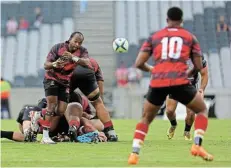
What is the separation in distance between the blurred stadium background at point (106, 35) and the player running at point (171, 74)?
73.5 feet

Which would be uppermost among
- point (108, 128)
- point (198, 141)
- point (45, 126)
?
point (198, 141)

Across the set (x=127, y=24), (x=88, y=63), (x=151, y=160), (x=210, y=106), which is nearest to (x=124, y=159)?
(x=151, y=160)

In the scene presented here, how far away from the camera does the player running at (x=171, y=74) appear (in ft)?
27.9

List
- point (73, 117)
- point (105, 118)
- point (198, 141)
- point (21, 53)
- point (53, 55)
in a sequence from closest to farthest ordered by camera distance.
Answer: point (198, 141)
point (53, 55)
point (73, 117)
point (105, 118)
point (21, 53)

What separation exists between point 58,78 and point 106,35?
976 inches

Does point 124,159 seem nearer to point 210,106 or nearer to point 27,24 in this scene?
point 210,106

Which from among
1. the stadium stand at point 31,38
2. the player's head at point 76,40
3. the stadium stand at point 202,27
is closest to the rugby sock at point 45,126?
the player's head at point 76,40

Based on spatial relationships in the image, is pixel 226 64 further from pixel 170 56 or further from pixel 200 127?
pixel 170 56

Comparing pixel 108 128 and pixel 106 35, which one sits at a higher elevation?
pixel 106 35

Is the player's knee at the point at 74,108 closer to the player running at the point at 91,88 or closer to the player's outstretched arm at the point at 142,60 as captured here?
the player running at the point at 91,88

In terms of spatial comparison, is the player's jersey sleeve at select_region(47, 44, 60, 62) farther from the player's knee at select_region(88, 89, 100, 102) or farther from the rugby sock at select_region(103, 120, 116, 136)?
the rugby sock at select_region(103, 120, 116, 136)

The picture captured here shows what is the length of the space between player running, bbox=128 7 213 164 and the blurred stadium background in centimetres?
2240

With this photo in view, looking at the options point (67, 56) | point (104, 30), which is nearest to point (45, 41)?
point (104, 30)

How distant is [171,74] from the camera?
27.9 feet
